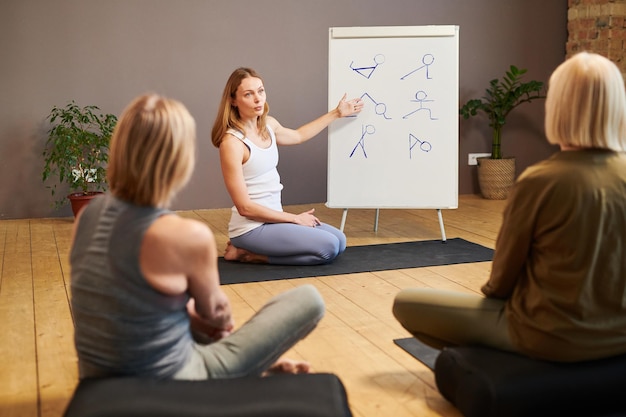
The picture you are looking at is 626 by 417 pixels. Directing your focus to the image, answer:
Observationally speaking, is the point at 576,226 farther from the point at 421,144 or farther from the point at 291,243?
the point at 421,144

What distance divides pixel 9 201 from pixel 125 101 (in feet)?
3.41

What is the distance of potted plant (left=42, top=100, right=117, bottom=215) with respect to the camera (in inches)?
202

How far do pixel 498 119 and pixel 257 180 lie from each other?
275 cm

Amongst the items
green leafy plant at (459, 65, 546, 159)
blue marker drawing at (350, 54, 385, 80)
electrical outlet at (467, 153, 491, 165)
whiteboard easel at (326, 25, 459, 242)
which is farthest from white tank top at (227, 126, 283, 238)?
electrical outlet at (467, 153, 491, 165)

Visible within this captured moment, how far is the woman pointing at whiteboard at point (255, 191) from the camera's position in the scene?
3791 mm

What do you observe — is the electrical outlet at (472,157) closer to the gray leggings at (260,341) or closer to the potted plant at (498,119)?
the potted plant at (498,119)

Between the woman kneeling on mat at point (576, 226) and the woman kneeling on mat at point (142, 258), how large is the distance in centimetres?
79

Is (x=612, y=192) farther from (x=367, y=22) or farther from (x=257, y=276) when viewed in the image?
(x=367, y=22)

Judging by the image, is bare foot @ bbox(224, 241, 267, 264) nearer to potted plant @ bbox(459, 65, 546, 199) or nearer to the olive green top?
the olive green top

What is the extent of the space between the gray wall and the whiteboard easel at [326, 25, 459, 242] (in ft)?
4.74

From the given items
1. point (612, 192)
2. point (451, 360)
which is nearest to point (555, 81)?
point (612, 192)

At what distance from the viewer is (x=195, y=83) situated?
566 centimetres

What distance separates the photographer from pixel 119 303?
5.42 ft

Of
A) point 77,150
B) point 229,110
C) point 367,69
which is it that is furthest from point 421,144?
point 77,150
